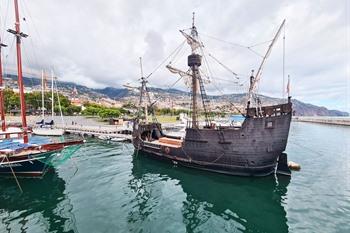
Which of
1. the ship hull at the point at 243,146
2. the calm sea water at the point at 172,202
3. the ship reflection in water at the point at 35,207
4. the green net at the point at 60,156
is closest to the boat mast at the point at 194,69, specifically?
the ship hull at the point at 243,146

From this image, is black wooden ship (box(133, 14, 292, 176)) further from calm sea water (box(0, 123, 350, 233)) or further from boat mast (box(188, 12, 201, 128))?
boat mast (box(188, 12, 201, 128))

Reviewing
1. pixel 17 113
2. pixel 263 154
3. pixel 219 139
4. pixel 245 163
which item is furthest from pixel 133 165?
pixel 17 113

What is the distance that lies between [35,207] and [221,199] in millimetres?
11975

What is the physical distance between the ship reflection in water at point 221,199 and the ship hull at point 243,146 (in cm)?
97

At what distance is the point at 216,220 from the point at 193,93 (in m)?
15.6

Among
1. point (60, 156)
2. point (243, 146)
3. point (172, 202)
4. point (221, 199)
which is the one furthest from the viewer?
point (243, 146)

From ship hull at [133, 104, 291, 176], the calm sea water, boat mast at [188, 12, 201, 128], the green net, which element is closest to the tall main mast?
boat mast at [188, 12, 201, 128]

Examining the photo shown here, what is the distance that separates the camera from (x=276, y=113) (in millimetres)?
17016

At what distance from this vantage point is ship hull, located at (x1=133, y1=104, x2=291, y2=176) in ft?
55.5

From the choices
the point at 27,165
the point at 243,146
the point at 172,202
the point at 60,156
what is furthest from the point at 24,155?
the point at 243,146

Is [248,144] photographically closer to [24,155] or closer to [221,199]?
[221,199]

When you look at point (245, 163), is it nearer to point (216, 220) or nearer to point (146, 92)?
point (216, 220)

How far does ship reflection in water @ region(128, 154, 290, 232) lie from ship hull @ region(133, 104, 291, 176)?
0.97 meters

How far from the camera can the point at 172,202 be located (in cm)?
1322
